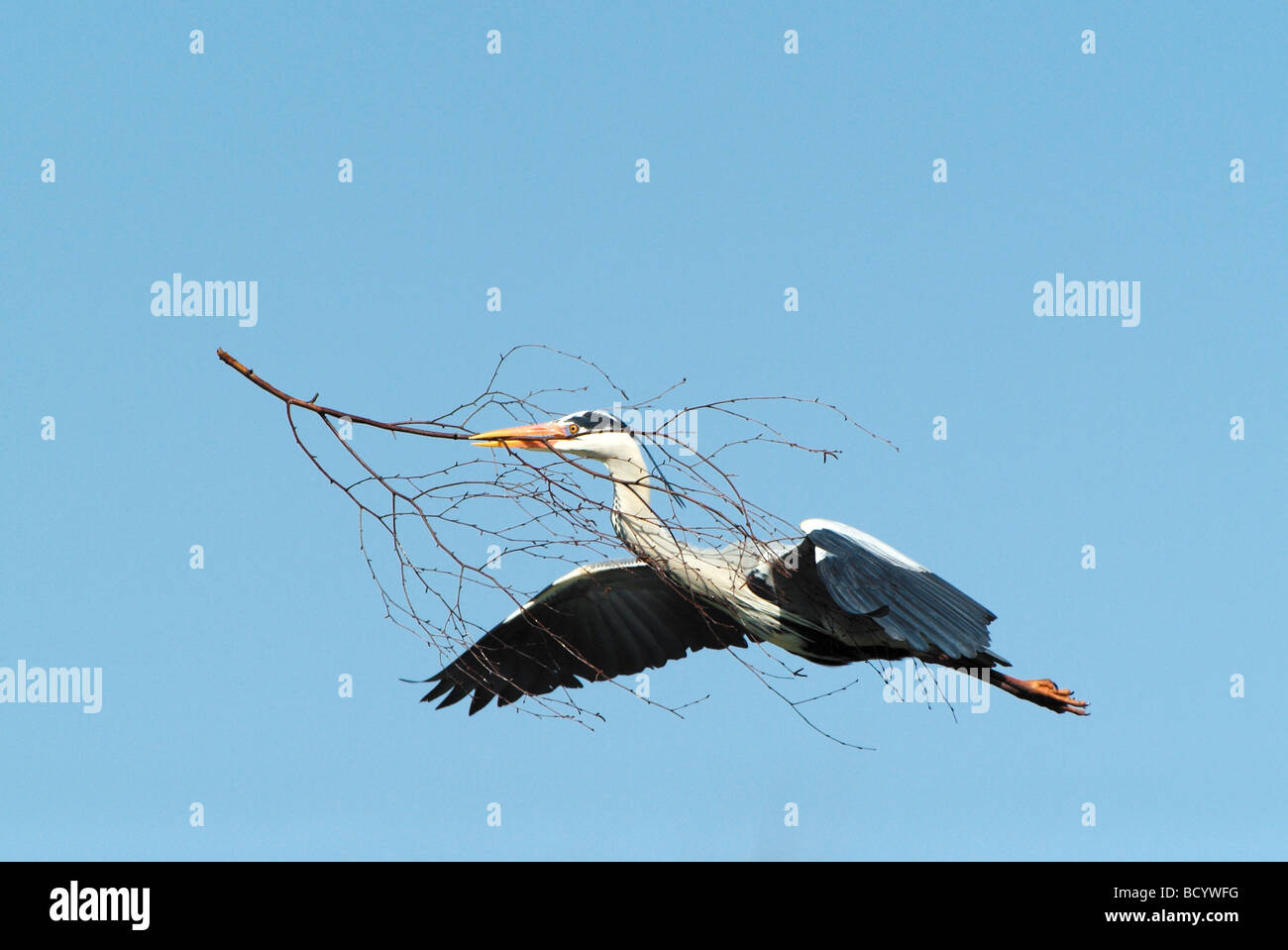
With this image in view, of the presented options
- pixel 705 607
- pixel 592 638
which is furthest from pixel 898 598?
pixel 592 638

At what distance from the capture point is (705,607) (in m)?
8.48

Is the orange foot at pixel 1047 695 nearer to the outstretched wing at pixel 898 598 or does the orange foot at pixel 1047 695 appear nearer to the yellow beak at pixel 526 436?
the outstretched wing at pixel 898 598

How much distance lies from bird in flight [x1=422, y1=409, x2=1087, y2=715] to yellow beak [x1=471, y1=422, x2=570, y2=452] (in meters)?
0.01

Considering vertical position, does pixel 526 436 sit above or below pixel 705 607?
above

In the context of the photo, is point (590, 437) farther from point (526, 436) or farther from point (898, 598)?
point (898, 598)

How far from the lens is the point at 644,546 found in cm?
747

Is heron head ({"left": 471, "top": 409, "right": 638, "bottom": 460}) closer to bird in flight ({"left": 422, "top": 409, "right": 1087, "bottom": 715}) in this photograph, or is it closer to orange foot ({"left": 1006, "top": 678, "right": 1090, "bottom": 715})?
bird in flight ({"left": 422, "top": 409, "right": 1087, "bottom": 715})

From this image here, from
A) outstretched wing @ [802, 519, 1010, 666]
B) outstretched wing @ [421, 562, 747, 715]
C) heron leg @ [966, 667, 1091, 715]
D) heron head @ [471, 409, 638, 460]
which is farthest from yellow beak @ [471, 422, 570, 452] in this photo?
heron leg @ [966, 667, 1091, 715]

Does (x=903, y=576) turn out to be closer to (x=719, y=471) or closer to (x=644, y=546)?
(x=644, y=546)

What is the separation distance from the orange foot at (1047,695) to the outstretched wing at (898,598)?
1338 mm

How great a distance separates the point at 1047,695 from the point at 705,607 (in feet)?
7.40

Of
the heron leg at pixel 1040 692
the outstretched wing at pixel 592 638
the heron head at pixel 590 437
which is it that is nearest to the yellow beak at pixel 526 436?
the heron head at pixel 590 437

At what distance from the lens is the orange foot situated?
28.5ft
